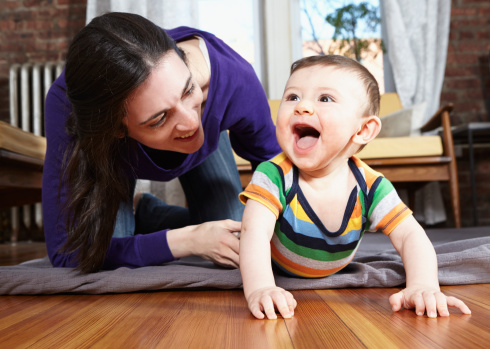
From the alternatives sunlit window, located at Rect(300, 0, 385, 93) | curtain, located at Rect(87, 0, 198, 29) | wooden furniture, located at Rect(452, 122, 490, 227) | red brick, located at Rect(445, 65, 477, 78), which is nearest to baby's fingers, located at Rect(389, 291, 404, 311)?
wooden furniture, located at Rect(452, 122, 490, 227)

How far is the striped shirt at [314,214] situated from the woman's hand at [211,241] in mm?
124

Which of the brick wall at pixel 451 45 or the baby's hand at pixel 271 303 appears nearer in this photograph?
the baby's hand at pixel 271 303

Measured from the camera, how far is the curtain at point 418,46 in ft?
10.8

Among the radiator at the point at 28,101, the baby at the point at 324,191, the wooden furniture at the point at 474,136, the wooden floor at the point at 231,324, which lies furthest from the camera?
the radiator at the point at 28,101

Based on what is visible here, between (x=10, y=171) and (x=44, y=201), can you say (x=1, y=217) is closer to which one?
(x=10, y=171)

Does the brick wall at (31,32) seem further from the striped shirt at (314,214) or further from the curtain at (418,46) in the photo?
the striped shirt at (314,214)

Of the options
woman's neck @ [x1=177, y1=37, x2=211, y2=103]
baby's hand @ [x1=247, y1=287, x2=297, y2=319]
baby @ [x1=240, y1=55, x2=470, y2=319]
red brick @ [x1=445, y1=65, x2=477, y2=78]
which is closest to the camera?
baby's hand @ [x1=247, y1=287, x2=297, y2=319]

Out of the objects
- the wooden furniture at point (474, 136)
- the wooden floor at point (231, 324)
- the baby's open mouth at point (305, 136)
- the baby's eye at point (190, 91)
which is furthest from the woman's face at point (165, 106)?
the wooden furniture at point (474, 136)

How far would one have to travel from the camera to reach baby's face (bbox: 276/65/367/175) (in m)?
0.78

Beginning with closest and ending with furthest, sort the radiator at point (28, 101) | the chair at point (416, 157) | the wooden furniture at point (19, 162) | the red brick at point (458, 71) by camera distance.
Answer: the wooden furniture at point (19, 162)
the chair at point (416, 157)
the radiator at point (28, 101)
the red brick at point (458, 71)

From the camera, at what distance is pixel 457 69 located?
3416mm

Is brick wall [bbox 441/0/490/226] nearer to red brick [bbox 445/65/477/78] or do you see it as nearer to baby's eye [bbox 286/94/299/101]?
red brick [bbox 445/65/477/78]

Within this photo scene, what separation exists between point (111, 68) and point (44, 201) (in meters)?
0.40

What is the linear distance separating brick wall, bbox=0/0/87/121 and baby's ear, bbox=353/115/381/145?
317 cm
